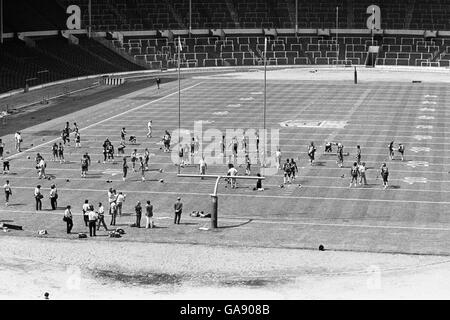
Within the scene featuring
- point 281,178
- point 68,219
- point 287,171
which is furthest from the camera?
point 281,178

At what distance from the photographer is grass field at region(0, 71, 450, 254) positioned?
48.8m

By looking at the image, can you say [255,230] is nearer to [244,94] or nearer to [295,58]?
[244,94]

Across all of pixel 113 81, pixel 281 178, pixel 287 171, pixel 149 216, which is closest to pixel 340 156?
pixel 281 178

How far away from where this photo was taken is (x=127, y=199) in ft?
186

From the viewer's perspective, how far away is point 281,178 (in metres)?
62.8

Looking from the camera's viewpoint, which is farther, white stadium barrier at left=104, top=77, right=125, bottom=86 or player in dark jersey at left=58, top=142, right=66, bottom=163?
white stadium barrier at left=104, top=77, right=125, bottom=86

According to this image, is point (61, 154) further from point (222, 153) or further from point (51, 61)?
point (51, 61)

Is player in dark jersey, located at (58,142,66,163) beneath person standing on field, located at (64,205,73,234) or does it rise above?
above

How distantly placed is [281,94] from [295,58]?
1564 inches

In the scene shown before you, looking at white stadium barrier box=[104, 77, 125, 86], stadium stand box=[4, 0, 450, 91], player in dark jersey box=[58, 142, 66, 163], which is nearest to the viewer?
player in dark jersey box=[58, 142, 66, 163]

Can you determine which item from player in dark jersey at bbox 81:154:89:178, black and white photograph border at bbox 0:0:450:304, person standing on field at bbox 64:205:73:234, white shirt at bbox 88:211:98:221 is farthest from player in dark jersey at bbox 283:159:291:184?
person standing on field at bbox 64:205:73:234

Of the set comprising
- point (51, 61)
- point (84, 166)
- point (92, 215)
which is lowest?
point (92, 215)

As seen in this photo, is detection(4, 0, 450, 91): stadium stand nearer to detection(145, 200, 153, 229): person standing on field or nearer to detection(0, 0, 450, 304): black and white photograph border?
detection(0, 0, 450, 304): black and white photograph border
